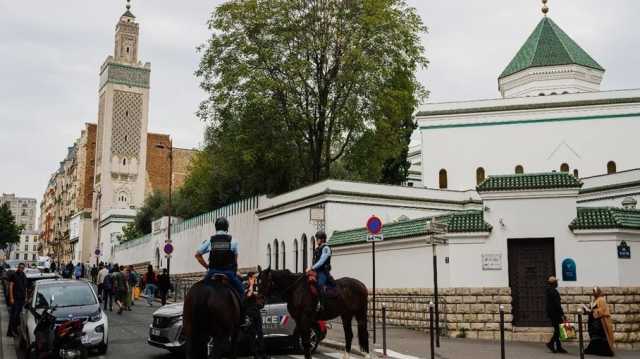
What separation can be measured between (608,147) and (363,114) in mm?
16615

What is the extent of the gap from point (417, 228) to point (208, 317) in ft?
46.2

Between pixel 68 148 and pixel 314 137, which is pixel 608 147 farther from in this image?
pixel 68 148

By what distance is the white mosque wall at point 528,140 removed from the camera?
40.8 meters

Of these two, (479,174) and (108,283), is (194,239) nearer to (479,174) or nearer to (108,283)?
(108,283)

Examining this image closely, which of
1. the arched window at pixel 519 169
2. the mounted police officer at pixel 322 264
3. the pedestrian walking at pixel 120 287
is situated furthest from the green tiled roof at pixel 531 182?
the arched window at pixel 519 169

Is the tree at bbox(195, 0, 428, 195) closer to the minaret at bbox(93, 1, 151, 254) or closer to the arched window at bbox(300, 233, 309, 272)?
the arched window at bbox(300, 233, 309, 272)

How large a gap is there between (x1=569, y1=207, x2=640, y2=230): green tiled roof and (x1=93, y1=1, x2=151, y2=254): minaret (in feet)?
260

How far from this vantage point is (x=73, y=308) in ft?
46.4

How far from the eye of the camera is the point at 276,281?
40.8 ft

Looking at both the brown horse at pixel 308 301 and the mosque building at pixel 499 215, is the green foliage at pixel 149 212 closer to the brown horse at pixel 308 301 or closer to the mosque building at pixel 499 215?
the mosque building at pixel 499 215

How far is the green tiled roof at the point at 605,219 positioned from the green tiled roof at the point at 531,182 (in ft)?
2.94

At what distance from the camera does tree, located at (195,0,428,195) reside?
3444 cm

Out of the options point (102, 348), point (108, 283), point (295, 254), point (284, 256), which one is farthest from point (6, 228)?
point (102, 348)

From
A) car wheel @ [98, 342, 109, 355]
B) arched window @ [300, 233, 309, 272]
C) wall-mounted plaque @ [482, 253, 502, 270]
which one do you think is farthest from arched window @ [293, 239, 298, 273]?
car wheel @ [98, 342, 109, 355]
